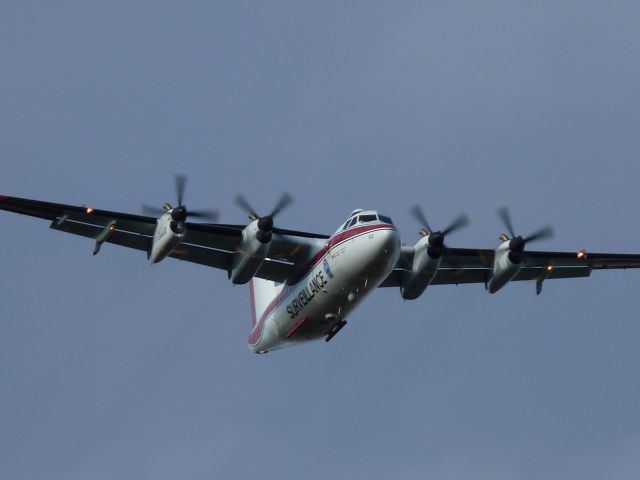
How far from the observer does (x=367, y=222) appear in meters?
39.2

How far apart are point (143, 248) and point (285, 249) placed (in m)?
5.23

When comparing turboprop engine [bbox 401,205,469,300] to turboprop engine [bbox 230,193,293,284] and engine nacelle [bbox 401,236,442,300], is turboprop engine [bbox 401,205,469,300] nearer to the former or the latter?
engine nacelle [bbox 401,236,442,300]

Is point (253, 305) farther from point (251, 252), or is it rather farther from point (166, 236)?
point (166, 236)

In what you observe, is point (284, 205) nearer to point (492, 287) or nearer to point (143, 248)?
point (143, 248)

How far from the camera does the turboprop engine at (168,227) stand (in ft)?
127

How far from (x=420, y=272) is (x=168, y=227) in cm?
1015

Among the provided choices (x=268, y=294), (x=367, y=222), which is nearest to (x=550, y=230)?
(x=367, y=222)

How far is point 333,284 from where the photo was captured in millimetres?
39344

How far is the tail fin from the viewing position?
145 ft

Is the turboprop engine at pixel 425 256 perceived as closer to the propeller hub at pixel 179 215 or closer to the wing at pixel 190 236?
the wing at pixel 190 236

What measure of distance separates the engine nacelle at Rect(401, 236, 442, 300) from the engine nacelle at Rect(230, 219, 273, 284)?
612 centimetres

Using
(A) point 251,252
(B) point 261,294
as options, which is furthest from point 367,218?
(B) point 261,294

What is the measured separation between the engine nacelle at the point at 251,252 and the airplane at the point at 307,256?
0.04 m

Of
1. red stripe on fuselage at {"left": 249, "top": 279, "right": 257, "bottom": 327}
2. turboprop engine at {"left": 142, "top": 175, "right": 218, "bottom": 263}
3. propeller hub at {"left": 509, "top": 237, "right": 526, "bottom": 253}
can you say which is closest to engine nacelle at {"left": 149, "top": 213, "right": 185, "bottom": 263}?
turboprop engine at {"left": 142, "top": 175, "right": 218, "bottom": 263}
